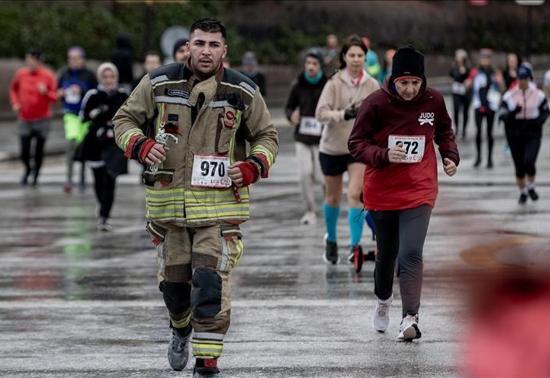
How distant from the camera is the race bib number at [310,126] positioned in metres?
14.9

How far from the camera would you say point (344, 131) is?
39.9 feet

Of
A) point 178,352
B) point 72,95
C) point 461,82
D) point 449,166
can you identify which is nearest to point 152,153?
point 178,352

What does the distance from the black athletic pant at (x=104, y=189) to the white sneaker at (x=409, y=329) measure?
739 cm

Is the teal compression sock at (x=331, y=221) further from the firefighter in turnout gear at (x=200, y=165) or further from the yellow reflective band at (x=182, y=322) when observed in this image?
the firefighter in turnout gear at (x=200, y=165)

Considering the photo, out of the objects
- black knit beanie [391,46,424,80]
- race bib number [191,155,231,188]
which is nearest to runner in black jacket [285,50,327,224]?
black knit beanie [391,46,424,80]

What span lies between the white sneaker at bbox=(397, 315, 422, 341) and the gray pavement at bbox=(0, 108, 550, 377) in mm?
77

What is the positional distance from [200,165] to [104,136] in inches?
347

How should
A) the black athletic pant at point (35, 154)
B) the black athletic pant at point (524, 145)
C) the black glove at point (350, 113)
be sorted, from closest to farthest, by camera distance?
1. the black glove at point (350, 113)
2. the black athletic pant at point (524, 145)
3. the black athletic pant at point (35, 154)

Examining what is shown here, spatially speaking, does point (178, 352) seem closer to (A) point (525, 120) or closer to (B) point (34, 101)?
(A) point (525, 120)

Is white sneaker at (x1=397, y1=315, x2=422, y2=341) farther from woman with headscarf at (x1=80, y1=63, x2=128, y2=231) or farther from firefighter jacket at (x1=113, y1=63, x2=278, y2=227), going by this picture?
woman with headscarf at (x1=80, y1=63, x2=128, y2=231)

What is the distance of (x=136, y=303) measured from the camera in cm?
1034

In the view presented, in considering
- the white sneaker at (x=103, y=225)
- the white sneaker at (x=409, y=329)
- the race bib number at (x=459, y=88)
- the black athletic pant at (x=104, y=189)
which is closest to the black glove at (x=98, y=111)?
the black athletic pant at (x=104, y=189)

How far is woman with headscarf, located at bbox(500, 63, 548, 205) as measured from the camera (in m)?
18.0

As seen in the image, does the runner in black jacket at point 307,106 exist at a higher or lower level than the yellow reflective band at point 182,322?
higher
